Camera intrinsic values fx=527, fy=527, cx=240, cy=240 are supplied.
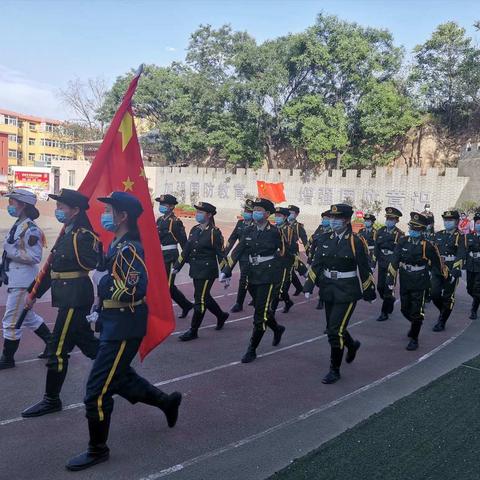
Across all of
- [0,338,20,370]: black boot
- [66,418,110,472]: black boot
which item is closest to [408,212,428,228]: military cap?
[66,418,110,472]: black boot

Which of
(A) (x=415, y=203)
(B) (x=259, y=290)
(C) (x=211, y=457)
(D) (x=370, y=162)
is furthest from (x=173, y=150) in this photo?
(C) (x=211, y=457)

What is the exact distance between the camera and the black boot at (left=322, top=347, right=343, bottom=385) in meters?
5.80

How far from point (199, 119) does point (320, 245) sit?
103 ft

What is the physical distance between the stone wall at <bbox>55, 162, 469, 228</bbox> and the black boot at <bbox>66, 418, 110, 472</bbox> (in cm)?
2565

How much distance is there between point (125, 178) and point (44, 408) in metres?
2.20

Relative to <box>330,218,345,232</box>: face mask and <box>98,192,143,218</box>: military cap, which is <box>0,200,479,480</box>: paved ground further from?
<box>98,192,143,218</box>: military cap

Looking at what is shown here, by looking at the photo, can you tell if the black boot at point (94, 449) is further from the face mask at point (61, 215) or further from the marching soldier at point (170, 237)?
the marching soldier at point (170, 237)

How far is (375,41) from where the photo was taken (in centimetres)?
3148

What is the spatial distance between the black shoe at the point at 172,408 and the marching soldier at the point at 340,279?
2.01m

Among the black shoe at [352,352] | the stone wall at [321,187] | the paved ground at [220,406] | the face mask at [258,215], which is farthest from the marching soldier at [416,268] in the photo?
the stone wall at [321,187]

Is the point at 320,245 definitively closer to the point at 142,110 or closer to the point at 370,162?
the point at 370,162

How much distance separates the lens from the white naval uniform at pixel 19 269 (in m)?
5.71

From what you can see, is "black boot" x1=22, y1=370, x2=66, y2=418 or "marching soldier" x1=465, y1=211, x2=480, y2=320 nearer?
"black boot" x1=22, y1=370, x2=66, y2=418

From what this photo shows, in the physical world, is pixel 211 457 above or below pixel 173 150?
below
